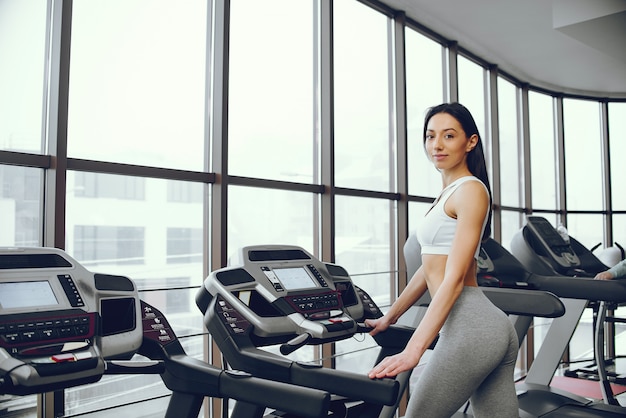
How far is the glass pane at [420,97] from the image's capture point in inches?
193

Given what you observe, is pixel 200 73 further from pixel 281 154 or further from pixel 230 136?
pixel 281 154

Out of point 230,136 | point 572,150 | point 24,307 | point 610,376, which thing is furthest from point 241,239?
point 572,150

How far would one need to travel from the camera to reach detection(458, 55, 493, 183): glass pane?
561 centimetres

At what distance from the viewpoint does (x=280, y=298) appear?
2215 mm

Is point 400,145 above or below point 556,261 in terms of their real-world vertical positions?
above

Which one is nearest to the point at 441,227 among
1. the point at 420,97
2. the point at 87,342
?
the point at 87,342

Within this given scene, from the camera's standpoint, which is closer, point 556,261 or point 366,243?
point 556,261

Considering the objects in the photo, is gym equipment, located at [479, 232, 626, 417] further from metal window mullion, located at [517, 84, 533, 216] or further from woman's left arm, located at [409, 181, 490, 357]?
metal window mullion, located at [517, 84, 533, 216]

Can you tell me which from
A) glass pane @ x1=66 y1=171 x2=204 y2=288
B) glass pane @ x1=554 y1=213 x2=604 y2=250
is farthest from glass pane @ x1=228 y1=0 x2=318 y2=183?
glass pane @ x1=554 y1=213 x2=604 y2=250

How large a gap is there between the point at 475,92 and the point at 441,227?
14.1ft

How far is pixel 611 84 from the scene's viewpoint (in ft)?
21.5

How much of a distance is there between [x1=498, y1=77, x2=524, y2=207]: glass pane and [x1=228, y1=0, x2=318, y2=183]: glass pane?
286 cm

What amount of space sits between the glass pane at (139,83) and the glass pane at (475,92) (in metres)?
3.05

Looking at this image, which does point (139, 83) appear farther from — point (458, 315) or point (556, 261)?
point (556, 261)
